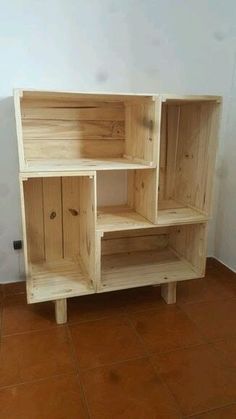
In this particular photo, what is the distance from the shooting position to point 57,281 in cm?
177

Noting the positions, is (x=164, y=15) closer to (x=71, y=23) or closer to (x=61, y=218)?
(x=71, y=23)

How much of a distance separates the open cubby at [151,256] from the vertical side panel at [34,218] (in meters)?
0.40

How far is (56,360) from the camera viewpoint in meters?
1.49

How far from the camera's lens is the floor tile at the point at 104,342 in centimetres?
151

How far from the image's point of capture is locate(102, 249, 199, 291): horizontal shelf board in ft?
5.94

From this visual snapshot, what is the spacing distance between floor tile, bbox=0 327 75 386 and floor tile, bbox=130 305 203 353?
41cm

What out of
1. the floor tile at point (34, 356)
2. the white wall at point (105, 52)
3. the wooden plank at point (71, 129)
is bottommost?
the floor tile at point (34, 356)

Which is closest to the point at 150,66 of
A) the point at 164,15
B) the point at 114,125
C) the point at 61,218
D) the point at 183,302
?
the point at 164,15

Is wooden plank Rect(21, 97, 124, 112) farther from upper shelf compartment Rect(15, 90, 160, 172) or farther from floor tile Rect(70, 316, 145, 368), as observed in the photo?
floor tile Rect(70, 316, 145, 368)

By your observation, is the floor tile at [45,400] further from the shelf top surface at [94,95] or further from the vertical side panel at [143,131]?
the shelf top surface at [94,95]

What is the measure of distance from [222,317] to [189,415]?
74cm

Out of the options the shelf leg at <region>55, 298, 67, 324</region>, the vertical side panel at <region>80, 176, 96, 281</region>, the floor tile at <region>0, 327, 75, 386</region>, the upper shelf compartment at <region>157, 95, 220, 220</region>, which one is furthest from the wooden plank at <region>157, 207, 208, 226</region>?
the floor tile at <region>0, 327, 75, 386</region>

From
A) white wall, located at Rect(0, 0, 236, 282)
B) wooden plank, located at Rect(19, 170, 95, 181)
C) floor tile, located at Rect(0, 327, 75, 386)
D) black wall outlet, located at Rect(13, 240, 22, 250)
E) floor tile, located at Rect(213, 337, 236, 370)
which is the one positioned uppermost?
white wall, located at Rect(0, 0, 236, 282)

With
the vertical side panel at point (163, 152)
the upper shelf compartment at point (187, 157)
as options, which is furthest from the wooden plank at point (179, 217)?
the vertical side panel at point (163, 152)
